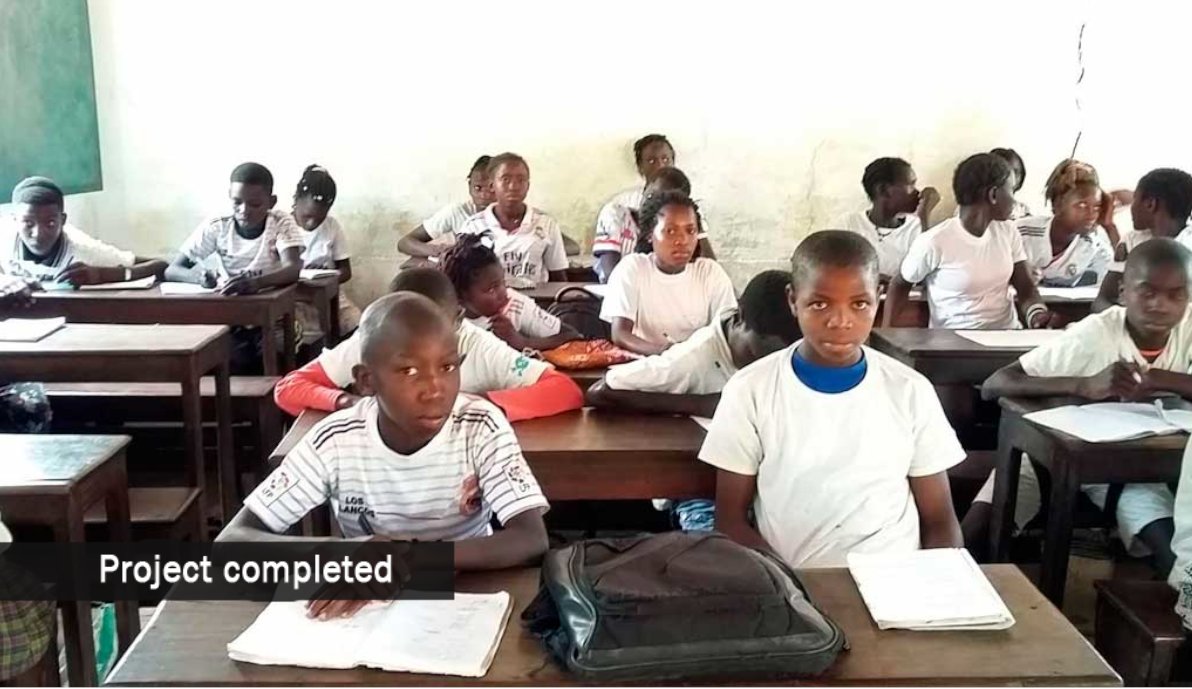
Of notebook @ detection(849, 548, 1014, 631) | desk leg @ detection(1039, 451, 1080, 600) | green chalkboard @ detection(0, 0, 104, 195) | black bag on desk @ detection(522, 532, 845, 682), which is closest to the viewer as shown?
black bag on desk @ detection(522, 532, 845, 682)

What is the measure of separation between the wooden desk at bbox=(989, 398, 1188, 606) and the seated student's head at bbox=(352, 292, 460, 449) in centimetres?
143

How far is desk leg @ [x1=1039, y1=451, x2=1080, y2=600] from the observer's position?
91.0 inches

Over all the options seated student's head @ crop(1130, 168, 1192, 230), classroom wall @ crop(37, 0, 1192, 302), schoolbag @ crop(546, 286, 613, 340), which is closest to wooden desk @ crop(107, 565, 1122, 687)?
schoolbag @ crop(546, 286, 613, 340)

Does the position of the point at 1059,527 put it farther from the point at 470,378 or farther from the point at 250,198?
the point at 250,198

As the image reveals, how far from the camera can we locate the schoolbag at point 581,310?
4.14 m

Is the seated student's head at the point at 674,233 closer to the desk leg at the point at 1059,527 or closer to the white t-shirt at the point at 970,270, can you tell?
the white t-shirt at the point at 970,270

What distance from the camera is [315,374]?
236 centimetres

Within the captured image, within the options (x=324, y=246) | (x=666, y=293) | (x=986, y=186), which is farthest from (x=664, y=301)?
(x=324, y=246)

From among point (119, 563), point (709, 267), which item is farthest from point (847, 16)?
point (119, 563)

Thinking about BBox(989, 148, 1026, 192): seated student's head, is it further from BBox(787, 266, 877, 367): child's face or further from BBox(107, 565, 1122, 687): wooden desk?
BBox(107, 565, 1122, 687): wooden desk

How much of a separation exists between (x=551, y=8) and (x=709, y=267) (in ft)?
9.62

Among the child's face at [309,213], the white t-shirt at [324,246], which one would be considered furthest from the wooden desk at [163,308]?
the child's face at [309,213]

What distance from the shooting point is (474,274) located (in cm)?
289

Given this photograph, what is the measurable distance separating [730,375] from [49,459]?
1.42 m
